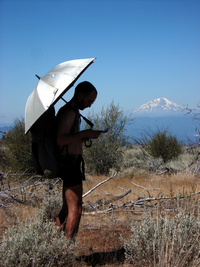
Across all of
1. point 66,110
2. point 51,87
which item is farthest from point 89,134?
point 51,87

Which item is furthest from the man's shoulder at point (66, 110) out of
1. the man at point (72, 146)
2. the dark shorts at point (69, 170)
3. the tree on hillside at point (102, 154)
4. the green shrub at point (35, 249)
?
the tree on hillside at point (102, 154)

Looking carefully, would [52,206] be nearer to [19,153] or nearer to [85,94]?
[85,94]

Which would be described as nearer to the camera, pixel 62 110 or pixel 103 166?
pixel 62 110

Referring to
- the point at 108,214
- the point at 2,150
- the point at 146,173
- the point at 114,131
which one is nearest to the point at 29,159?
the point at 2,150

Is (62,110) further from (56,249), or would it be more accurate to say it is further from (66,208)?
(56,249)

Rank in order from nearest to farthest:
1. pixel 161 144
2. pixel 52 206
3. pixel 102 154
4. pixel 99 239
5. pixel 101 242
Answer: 1. pixel 101 242
2. pixel 99 239
3. pixel 52 206
4. pixel 102 154
5. pixel 161 144

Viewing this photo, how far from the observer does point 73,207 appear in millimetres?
2273

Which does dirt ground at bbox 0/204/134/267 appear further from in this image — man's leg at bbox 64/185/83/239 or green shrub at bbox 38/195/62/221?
green shrub at bbox 38/195/62/221

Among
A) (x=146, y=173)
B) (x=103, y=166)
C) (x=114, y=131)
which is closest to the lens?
(x=146, y=173)

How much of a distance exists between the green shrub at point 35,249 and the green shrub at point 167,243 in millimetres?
722

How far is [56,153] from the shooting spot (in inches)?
88.5

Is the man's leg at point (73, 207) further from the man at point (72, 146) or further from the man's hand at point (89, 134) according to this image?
the man's hand at point (89, 134)

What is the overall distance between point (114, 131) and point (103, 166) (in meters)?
3.22

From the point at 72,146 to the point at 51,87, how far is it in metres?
0.62
